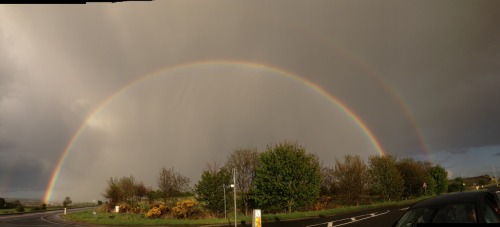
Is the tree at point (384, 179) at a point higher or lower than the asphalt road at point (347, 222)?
higher

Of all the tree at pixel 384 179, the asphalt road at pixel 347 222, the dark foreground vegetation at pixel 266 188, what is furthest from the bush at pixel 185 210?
the tree at pixel 384 179

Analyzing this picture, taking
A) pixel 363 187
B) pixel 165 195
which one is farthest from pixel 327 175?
pixel 165 195

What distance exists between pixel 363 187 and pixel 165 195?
90.4ft

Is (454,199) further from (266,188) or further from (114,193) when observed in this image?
(114,193)

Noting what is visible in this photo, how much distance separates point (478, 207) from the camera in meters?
6.50

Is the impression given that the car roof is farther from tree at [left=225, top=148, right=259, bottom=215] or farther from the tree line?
tree at [left=225, top=148, right=259, bottom=215]

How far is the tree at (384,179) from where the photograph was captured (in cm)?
5625

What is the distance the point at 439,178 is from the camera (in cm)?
8206

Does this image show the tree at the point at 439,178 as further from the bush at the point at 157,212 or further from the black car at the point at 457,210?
the black car at the point at 457,210

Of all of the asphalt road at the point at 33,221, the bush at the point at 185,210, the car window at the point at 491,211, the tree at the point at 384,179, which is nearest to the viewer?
the car window at the point at 491,211

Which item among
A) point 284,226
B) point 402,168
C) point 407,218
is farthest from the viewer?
point 402,168

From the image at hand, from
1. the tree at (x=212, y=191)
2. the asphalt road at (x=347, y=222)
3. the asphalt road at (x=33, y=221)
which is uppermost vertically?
the tree at (x=212, y=191)

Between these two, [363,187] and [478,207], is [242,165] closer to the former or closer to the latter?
[363,187]

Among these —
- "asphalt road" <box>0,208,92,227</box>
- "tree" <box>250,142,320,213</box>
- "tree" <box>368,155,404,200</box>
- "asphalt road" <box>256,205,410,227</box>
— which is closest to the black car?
→ "asphalt road" <box>256,205,410,227</box>
